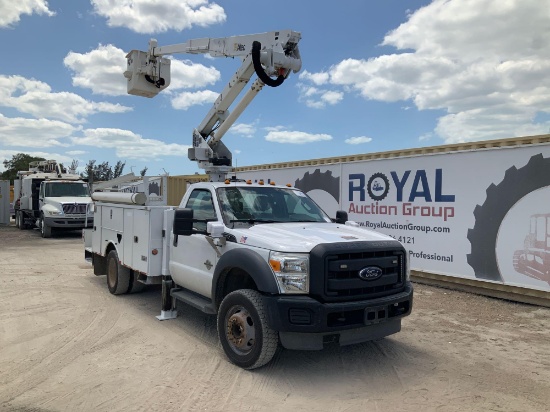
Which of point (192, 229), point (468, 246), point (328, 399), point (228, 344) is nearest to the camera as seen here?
point (328, 399)

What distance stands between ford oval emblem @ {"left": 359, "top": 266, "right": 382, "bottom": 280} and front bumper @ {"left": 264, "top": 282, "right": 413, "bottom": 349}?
0.23 m

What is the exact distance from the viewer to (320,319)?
13.8 ft

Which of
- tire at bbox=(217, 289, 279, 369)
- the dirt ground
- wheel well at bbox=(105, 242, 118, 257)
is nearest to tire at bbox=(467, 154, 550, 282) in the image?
the dirt ground

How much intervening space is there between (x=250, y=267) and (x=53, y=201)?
1644cm

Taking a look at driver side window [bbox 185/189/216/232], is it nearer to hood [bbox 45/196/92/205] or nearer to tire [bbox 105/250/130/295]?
tire [bbox 105/250/130/295]

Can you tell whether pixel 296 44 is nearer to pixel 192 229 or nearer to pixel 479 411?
pixel 192 229

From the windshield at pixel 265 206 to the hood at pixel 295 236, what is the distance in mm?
298

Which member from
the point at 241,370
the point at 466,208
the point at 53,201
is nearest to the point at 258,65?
the point at 241,370

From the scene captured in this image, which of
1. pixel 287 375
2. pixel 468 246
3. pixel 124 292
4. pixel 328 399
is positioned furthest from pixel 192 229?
pixel 468 246

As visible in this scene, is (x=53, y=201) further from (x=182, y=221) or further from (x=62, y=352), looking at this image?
(x=182, y=221)

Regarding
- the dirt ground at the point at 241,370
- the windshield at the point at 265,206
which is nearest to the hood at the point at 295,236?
the windshield at the point at 265,206

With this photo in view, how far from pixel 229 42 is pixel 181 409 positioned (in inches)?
256

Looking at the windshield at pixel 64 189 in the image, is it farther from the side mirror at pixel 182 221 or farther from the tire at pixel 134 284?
the side mirror at pixel 182 221

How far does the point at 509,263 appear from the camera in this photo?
8070 millimetres
